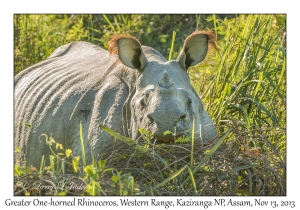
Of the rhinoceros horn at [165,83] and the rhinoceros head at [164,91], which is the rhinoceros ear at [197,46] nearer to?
the rhinoceros head at [164,91]

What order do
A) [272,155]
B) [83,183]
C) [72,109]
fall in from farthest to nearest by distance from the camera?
[72,109]
[272,155]
[83,183]

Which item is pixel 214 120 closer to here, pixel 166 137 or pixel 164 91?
pixel 164 91

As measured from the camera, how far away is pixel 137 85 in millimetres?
6781

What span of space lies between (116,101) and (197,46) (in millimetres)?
783

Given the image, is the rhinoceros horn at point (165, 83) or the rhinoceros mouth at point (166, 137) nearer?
the rhinoceros mouth at point (166, 137)

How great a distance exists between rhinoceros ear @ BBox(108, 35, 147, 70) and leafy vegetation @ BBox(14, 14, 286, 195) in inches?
32.2

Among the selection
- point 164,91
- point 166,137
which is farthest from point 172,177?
point 164,91

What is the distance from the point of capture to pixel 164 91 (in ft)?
20.6

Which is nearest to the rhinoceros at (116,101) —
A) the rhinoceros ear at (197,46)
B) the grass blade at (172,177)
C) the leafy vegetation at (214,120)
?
the rhinoceros ear at (197,46)

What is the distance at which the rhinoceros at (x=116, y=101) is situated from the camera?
630 centimetres

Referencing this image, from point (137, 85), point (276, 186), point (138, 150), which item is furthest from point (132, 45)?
point (276, 186)

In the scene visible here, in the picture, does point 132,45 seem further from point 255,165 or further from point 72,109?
point 255,165

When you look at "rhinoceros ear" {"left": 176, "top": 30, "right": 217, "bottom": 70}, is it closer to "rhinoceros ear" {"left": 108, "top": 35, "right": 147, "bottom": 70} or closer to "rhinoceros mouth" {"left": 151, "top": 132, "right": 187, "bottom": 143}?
"rhinoceros ear" {"left": 108, "top": 35, "right": 147, "bottom": 70}

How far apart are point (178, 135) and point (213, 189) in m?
0.42
